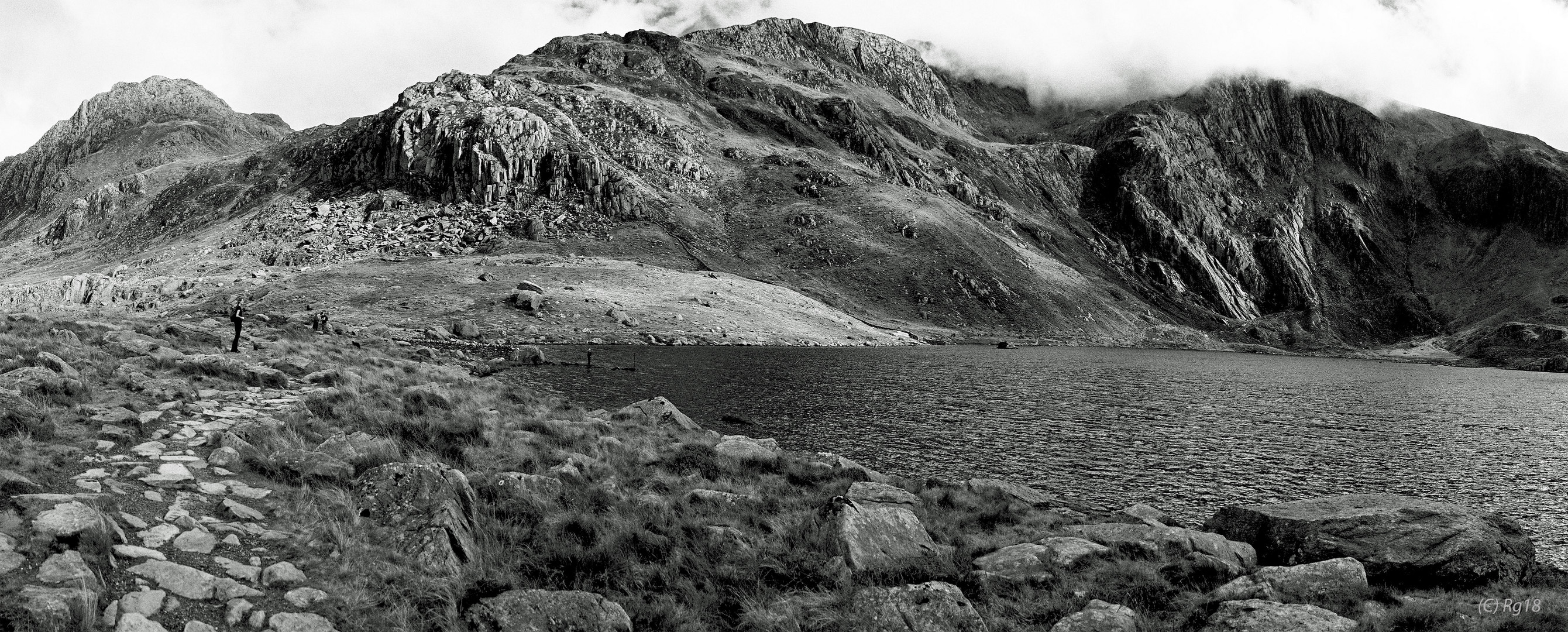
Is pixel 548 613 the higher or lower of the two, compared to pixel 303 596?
lower

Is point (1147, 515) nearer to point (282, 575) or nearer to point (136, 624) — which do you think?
point (282, 575)


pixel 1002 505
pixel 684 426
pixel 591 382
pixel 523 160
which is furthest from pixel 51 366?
pixel 523 160

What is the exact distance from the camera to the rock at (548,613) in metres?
8.85

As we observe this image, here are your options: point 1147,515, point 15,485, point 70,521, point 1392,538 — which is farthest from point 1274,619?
point 15,485

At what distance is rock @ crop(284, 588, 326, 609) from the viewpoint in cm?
838

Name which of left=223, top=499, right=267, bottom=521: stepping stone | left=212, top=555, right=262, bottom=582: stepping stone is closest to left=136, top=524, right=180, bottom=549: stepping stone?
left=212, top=555, right=262, bottom=582: stepping stone

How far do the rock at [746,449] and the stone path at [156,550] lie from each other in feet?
39.7

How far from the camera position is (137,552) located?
335 inches

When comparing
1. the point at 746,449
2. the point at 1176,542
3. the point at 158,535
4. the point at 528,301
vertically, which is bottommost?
the point at 746,449

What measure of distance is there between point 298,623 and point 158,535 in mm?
2998

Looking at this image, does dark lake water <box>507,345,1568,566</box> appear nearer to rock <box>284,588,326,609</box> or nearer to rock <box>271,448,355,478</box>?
rock <box>271,448,355,478</box>

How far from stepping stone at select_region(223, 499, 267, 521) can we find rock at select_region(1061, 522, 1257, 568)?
50.2 ft

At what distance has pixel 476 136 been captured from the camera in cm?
14700

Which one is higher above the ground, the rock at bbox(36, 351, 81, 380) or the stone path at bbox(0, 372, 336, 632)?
the rock at bbox(36, 351, 81, 380)
